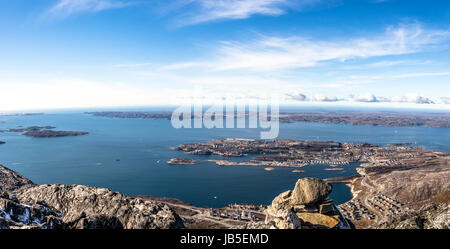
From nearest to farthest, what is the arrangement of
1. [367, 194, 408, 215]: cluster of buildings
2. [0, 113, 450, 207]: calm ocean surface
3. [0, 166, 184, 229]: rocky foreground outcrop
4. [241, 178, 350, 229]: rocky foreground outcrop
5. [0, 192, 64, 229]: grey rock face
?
[0, 192, 64, 229]: grey rock face, [241, 178, 350, 229]: rocky foreground outcrop, [0, 166, 184, 229]: rocky foreground outcrop, [367, 194, 408, 215]: cluster of buildings, [0, 113, 450, 207]: calm ocean surface

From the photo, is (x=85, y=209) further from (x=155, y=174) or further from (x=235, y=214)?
(x=155, y=174)

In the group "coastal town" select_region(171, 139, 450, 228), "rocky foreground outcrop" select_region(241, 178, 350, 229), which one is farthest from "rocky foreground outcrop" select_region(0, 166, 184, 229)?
"coastal town" select_region(171, 139, 450, 228)

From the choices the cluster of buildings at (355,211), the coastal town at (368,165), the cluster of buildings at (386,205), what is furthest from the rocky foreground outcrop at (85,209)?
the cluster of buildings at (386,205)

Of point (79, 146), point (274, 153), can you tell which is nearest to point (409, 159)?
point (274, 153)

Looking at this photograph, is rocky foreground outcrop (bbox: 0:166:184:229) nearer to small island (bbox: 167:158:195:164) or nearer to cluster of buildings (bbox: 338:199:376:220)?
cluster of buildings (bbox: 338:199:376:220)

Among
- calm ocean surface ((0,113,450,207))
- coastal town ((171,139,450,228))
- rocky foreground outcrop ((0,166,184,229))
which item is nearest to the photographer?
rocky foreground outcrop ((0,166,184,229))

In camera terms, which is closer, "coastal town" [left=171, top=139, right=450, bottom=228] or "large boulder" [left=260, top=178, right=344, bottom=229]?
"large boulder" [left=260, top=178, right=344, bottom=229]

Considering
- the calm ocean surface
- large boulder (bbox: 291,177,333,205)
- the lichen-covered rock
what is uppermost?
large boulder (bbox: 291,177,333,205)
